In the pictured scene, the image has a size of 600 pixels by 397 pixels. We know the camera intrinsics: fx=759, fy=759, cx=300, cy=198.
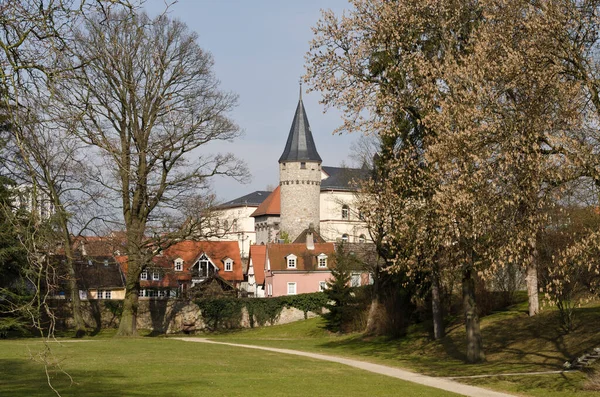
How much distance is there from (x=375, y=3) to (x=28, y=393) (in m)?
14.9

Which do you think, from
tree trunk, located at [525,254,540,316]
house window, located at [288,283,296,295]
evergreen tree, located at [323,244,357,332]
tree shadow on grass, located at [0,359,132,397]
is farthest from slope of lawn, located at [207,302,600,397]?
house window, located at [288,283,296,295]

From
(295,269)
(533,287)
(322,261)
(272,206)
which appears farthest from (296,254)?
(533,287)

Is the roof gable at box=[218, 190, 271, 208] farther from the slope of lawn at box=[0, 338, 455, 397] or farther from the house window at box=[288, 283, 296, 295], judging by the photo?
the slope of lawn at box=[0, 338, 455, 397]

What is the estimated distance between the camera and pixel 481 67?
54.6 ft

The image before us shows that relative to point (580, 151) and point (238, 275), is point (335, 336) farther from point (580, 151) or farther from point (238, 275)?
point (238, 275)

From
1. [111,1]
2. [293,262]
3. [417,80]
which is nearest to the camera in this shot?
[111,1]

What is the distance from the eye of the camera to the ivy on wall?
52500mm

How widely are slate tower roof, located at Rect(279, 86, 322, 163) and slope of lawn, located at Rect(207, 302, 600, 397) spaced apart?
65376 mm

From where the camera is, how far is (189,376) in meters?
18.6

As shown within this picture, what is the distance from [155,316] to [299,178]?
1965 inches

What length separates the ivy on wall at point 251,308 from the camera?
5250 centimetres

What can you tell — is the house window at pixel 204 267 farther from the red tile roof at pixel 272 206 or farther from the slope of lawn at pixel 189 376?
the slope of lawn at pixel 189 376

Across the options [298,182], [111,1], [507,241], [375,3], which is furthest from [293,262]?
[111,1]

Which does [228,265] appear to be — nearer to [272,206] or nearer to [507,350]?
[272,206]
